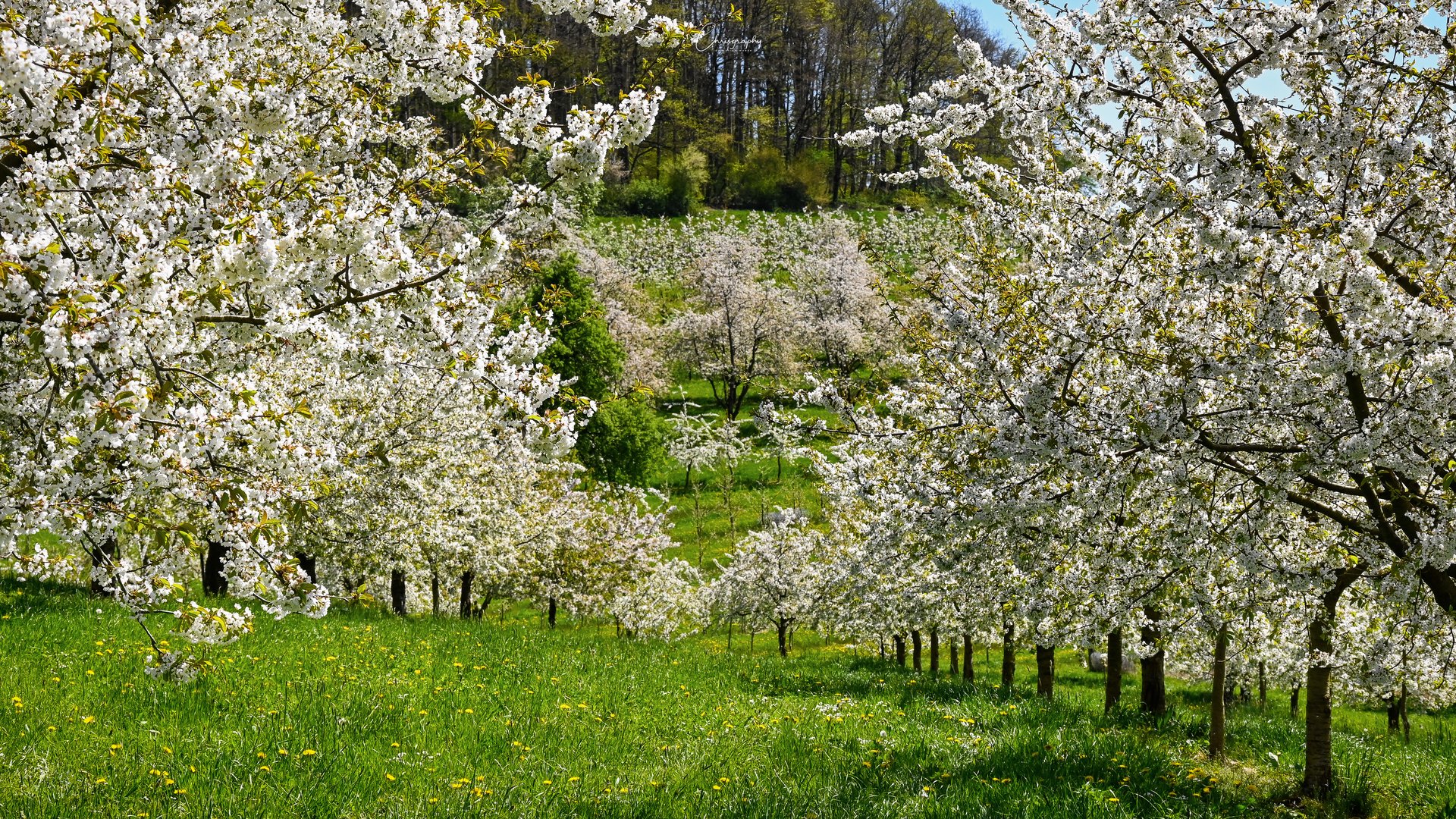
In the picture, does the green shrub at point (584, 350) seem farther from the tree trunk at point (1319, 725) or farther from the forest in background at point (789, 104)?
the forest in background at point (789, 104)

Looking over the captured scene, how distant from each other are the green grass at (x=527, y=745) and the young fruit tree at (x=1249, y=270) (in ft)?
8.43

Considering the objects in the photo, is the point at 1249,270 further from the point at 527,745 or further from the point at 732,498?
the point at 732,498

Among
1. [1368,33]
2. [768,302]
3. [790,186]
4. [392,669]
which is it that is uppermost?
[790,186]

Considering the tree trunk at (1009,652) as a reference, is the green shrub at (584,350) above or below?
above

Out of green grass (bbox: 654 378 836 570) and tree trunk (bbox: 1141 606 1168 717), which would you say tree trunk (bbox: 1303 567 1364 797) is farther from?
green grass (bbox: 654 378 836 570)

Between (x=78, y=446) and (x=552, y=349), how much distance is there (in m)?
47.0

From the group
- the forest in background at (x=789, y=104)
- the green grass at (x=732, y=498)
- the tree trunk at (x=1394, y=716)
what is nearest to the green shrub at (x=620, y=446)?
the green grass at (x=732, y=498)

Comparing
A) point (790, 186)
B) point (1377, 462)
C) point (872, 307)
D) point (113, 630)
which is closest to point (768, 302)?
point (872, 307)

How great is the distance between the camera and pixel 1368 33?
638cm

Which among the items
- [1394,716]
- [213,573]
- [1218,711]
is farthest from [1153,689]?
[213,573]

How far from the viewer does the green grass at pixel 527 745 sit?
593 centimetres

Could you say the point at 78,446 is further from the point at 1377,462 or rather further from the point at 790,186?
the point at 790,186

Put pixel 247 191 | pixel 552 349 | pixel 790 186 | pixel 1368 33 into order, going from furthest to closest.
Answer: pixel 790 186, pixel 552 349, pixel 1368 33, pixel 247 191

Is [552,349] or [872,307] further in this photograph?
[872,307]
